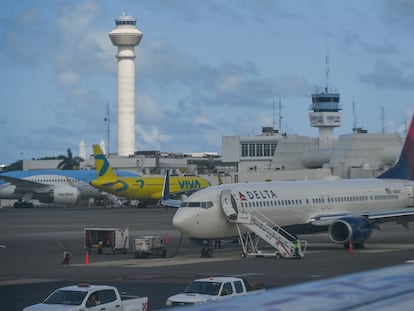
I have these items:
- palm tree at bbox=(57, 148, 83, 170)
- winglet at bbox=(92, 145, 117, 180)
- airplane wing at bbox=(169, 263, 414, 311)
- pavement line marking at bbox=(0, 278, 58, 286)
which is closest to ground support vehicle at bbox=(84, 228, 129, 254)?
pavement line marking at bbox=(0, 278, 58, 286)

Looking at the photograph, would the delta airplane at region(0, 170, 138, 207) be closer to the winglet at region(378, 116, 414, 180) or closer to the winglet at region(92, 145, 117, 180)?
the winglet at region(92, 145, 117, 180)

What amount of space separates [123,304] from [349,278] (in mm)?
16222

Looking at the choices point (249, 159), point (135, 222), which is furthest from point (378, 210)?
point (249, 159)

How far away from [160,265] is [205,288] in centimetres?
1492

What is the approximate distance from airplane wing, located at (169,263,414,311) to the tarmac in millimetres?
18987

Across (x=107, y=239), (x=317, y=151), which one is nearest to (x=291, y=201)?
(x=107, y=239)

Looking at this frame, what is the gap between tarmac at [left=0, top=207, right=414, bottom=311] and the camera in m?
30.1

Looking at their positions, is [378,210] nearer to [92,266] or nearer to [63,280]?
[92,266]

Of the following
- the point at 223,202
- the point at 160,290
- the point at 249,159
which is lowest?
the point at 160,290

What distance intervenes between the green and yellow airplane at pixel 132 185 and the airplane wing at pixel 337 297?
10102cm

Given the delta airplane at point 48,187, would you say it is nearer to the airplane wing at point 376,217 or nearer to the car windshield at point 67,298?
the airplane wing at point 376,217

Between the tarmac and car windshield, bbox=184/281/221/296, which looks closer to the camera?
car windshield, bbox=184/281/221/296

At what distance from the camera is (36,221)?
80.8 metres

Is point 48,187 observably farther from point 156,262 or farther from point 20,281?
point 20,281
